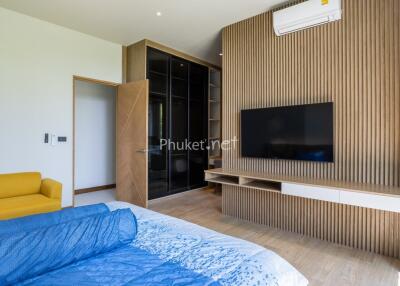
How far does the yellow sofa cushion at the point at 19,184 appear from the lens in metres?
2.95

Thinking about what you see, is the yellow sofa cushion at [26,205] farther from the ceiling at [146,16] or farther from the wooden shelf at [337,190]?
the ceiling at [146,16]

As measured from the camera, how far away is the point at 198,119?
205 inches

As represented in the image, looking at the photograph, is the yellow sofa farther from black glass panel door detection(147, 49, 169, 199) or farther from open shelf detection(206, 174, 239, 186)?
open shelf detection(206, 174, 239, 186)

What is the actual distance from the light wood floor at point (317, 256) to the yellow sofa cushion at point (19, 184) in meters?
1.85

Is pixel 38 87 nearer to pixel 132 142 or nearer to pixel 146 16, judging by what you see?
pixel 132 142

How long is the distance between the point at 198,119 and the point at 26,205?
3.39 meters

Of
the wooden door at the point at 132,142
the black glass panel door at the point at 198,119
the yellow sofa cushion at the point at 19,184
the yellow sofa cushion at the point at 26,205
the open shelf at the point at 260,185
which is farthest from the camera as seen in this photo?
the black glass panel door at the point at 198,119

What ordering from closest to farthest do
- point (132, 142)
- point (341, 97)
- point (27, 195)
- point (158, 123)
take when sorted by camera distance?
1. point (341, 97)
2. point (27, 195)
3. point (132, 142)
4. point (158, 123)

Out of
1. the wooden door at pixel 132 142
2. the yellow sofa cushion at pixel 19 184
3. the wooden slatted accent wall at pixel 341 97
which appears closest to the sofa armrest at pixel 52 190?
the yellow sofa cushion at pixel 19 184

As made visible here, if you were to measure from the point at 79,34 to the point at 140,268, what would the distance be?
3.93 m

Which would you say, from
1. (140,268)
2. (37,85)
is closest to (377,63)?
(140,268)

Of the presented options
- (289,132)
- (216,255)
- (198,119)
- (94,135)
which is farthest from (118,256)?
(94,135)

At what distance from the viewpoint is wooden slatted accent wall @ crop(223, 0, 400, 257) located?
239 cm

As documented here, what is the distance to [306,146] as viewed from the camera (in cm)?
285
